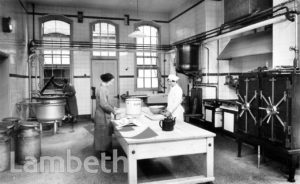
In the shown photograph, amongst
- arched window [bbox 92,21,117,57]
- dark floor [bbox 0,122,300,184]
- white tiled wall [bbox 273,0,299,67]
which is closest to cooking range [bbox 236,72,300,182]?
dark floor [bbox 0,122,300,184]

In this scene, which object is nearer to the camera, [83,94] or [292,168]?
[292,168]

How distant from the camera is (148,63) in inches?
404

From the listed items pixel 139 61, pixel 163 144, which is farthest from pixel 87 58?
pixel 163 144

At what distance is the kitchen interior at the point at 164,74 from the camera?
3.89 metres

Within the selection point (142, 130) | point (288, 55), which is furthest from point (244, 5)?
point (142, 130)

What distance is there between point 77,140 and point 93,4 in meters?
5.40

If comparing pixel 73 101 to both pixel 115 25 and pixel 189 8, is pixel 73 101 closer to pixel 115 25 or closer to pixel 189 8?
pixel 115 25

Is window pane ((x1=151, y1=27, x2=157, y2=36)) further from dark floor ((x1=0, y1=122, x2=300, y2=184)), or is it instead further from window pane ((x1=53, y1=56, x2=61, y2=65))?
dark floor ((x1=0, y1=122, x2=300, y2=184))

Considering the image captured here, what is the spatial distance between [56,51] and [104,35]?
1.95 meters

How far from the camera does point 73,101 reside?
7.88 meters

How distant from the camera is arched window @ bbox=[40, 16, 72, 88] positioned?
9.11 meters

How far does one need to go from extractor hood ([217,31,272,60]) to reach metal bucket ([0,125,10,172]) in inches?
206

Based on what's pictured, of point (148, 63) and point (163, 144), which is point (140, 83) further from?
point (163, 144)

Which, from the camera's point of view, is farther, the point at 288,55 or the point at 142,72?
the point at 142,72
